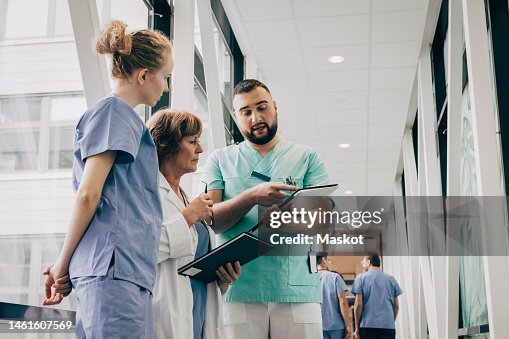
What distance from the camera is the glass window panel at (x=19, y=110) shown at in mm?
1990

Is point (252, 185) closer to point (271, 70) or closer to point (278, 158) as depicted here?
point (278, 158)

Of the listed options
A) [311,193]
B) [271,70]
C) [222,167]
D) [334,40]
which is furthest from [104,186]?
[271,70]

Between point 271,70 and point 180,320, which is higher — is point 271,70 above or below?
above

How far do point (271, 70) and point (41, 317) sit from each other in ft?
14.2

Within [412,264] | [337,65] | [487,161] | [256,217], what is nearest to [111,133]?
[256,217]

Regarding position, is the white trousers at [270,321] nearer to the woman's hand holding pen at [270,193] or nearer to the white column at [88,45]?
the woman's hand holding pen at [270,193]

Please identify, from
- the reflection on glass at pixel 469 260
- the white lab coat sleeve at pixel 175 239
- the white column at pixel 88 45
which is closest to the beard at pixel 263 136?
the white column at pixel 88 45

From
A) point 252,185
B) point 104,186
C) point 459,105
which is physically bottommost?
point 104,186

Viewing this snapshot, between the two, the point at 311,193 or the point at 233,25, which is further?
the point at 233,25

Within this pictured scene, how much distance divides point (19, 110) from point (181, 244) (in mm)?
722

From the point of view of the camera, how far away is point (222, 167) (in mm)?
2412

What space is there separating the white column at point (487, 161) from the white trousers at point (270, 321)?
3.15 feet

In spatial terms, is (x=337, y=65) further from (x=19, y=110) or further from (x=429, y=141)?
(x=19, y=110)

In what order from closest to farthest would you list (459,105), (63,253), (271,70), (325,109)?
(63,253) < (459,105) < (271,70) < (325,109)
